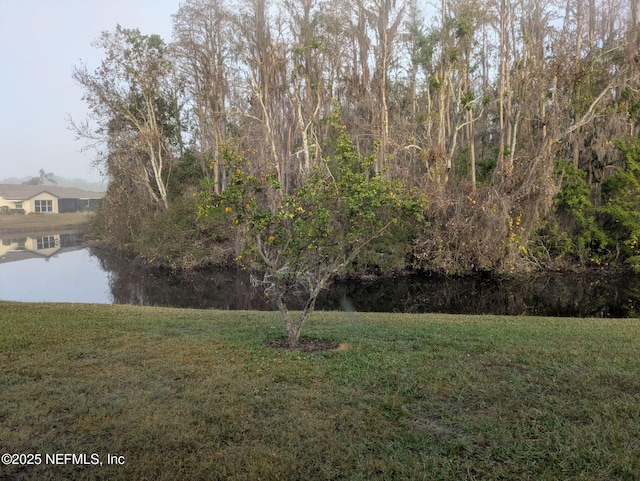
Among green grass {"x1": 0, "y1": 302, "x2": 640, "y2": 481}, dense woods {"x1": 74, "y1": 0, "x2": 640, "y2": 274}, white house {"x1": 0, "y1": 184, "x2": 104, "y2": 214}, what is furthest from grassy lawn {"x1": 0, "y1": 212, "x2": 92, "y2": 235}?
green grass {"x1": 0, "y1": 302, "x2": 640, "y2": 481}

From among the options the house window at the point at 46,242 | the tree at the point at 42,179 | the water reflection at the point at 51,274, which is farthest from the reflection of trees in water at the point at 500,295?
the tree at the point at 42,179

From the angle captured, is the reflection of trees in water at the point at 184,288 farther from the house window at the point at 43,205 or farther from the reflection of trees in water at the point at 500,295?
the house window at the point at 43,205

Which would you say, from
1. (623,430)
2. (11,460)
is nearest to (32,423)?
(11,460)

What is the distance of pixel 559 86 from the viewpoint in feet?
57.6

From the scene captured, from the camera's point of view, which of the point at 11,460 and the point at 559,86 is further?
the point at 559,86

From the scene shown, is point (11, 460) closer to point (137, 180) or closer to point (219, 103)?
point (219, 103)

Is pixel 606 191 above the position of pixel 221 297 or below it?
above

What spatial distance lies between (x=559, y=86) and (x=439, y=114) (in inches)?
187

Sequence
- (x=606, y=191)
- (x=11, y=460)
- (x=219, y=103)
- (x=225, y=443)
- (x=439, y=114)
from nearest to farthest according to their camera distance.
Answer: (x=11, y=460) < (x=225, y=443) < (x=606, y=191) < (x=439, y=114) < (x=219, y=103)

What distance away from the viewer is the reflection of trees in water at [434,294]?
45.4ft

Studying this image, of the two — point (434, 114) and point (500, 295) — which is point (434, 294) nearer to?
point (500, 295)

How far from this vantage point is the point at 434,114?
20.5 meters

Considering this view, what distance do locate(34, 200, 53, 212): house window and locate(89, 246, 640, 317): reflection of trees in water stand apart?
46.1m

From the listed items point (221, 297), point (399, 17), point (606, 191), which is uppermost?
point (399, 17)
